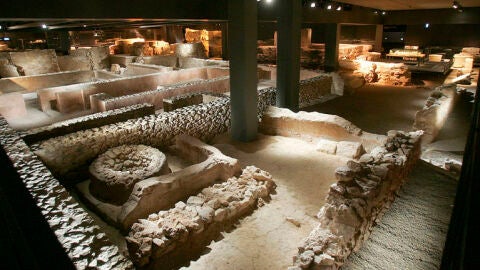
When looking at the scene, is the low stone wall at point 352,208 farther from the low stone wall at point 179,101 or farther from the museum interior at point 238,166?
the low stone wall at point 179,101

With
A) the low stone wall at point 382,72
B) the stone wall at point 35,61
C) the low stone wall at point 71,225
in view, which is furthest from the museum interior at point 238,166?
the low stone wall at point 382,72

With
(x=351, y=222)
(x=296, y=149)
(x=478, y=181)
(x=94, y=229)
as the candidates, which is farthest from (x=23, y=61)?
(x=478, y=181)

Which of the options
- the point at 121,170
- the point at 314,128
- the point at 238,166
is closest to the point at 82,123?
the point at 121,170

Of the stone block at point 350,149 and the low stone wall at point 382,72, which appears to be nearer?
the stone block at point 350,149

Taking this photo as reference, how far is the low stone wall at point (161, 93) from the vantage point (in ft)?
32.9

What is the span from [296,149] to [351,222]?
159 inches

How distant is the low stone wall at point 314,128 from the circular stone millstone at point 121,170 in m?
3.34

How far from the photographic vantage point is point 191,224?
442 cm

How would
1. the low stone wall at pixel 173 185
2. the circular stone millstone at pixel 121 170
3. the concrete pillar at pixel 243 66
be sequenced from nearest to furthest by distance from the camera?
the low stone wall at pixel 173 185
the circular stone millstone at pixel 121 170
the concrete pillar at pixel 243 66

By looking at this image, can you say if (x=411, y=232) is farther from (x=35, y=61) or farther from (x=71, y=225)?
(x=35, y=61)

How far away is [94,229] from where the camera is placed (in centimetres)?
273

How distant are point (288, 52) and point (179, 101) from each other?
376cm

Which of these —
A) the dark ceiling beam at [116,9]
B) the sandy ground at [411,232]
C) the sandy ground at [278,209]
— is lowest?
the sandy ground at [278,209]

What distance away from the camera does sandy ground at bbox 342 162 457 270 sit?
3.00 meters
